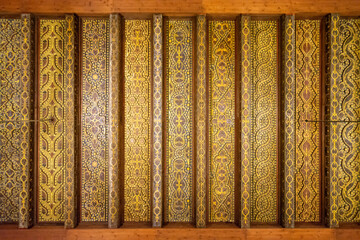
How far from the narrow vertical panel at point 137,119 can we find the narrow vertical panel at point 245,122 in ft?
4.24

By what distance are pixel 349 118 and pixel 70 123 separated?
3868 millimetres

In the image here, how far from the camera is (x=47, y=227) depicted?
2824 mm

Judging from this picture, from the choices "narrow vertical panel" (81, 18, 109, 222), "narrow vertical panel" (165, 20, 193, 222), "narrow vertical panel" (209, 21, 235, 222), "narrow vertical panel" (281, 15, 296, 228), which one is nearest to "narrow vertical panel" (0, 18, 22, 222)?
"narrow vertical panel" (81, 18, 109, 222)

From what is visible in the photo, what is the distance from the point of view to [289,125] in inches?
110

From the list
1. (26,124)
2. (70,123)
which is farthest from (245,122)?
(26,124)

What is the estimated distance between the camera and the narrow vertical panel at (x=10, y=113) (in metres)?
2.87

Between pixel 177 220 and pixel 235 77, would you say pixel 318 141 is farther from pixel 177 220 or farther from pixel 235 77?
pixel 177 220

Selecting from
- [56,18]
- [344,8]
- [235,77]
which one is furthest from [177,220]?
[344,8]

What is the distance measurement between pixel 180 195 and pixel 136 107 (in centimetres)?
138

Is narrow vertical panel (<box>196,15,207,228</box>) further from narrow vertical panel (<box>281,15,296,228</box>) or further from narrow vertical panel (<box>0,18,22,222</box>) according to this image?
narrow vertical panel (<box>0,18,22,222</box>)

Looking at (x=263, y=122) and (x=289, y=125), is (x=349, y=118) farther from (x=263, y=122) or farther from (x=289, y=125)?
(x=263, y=122)

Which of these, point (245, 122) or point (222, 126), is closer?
point (245, 122)

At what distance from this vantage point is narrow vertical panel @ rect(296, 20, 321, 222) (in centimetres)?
290

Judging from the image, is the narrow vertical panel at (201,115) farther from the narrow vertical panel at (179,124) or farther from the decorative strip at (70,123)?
the decorative strip at (70,123)
